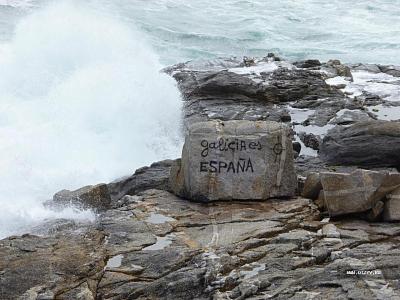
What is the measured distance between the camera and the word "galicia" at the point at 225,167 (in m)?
7.61

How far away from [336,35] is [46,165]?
19593 mm

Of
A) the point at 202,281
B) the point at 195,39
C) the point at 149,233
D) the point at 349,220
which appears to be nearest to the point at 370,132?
the point at 349,220

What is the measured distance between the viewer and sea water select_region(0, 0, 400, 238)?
34.3ft

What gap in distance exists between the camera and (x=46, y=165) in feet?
35.3

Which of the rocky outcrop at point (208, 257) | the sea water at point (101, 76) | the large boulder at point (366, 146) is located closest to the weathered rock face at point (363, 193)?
the rocky outcrop at point (208, 257)

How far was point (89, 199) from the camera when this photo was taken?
7.86 metres

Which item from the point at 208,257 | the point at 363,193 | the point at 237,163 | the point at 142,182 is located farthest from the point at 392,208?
the point at 142,182

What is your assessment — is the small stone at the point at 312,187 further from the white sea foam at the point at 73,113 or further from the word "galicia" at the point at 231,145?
the white sea foam at the point at 73,113

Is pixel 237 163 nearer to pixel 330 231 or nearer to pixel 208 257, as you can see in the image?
pixel 330 231

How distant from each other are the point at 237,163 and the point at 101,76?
7937mm

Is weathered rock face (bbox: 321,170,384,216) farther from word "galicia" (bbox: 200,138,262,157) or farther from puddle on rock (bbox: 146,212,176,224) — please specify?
puddle on rock (bbox: 146,212,176,224)

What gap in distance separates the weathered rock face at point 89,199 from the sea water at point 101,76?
0.27 metres

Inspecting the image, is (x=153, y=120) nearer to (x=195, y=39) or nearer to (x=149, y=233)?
(x=149, y=233)

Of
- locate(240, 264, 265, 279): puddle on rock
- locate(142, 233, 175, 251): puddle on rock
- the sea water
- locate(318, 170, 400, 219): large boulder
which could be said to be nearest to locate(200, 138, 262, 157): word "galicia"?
locate(318, 170, 400, 219): large boulder
